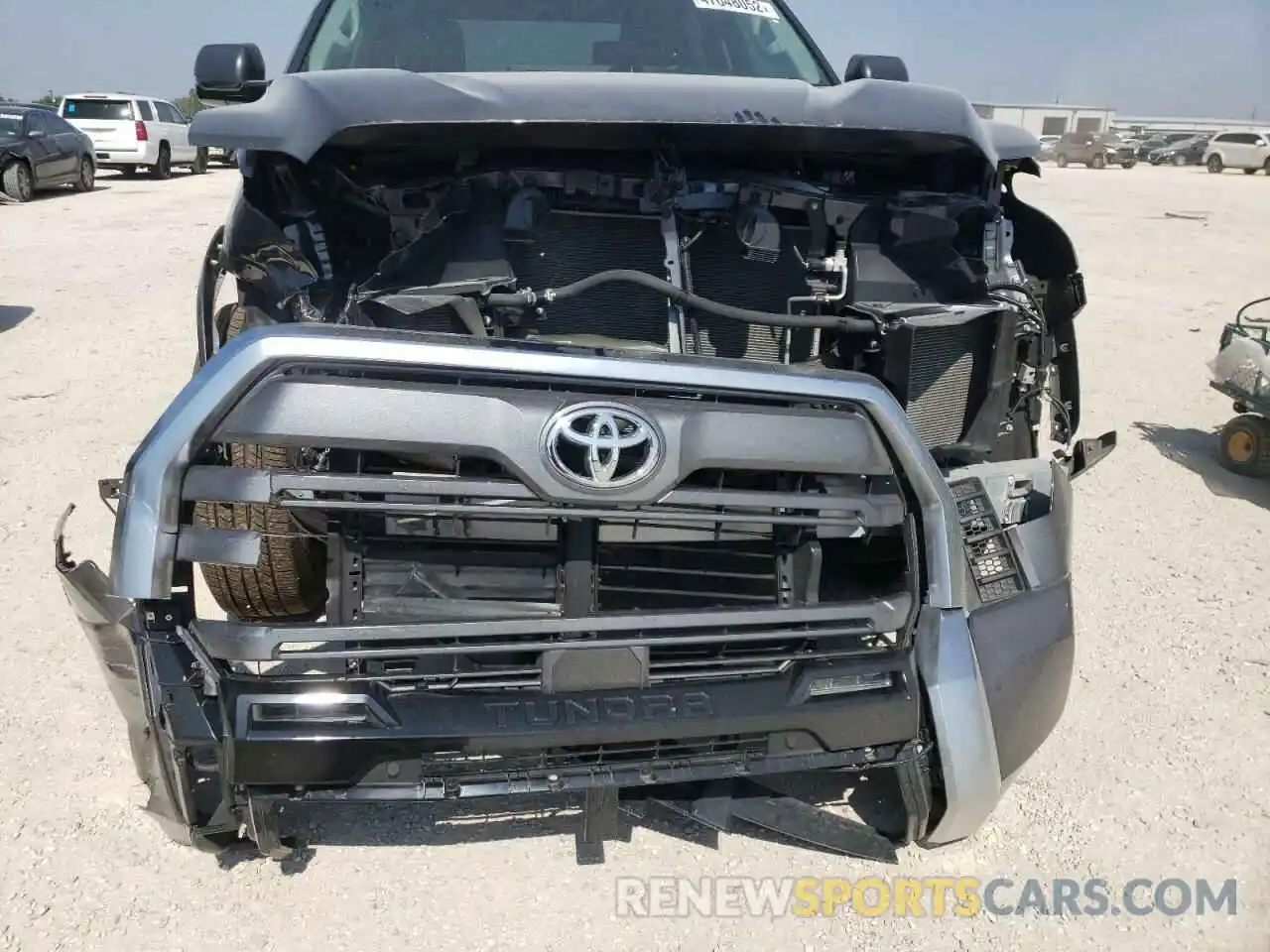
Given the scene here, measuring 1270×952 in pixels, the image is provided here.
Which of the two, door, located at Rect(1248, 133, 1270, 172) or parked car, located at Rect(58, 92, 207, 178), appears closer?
parked car, located at Rect(58, 92, 207, 178)

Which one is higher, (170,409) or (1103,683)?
(170,409)

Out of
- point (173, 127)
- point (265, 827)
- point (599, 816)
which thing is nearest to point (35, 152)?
point (173, 127)

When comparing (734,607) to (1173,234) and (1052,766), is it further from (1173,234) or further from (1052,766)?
(1173,234)

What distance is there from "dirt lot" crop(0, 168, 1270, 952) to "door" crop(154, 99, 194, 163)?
17.3 metres

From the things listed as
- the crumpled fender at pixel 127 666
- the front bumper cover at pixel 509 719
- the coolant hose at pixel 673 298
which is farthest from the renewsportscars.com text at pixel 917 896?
the coolant hose at pixel 673 298

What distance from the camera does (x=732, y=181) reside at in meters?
2.58

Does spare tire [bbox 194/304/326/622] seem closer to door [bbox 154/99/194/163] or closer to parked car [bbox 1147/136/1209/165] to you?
door [bbox 154/99/194/163]

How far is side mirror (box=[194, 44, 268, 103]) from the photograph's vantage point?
126 inches

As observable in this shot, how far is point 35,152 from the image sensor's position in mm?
14734

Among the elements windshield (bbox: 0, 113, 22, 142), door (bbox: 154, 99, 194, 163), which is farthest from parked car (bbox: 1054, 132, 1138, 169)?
windshield (bbox: 0, 113, 22, 142)

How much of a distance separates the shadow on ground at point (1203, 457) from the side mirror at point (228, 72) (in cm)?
453

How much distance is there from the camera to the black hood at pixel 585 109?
210cm

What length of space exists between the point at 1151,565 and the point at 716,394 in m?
2.77

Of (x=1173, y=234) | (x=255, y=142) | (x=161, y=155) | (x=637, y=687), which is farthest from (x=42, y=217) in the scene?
(x=1173, y=234)
